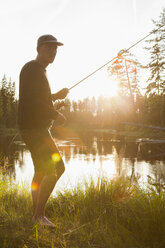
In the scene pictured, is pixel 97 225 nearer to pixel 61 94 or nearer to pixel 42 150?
pixel 42 150

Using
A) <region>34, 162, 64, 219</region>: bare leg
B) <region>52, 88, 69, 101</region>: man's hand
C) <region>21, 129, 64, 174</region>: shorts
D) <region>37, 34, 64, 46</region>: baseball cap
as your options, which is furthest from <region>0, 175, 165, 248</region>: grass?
<region>37, 34, 64, 46</region>: baseball cap

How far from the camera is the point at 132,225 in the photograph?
2797mm

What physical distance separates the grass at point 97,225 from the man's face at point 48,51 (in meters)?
2.04

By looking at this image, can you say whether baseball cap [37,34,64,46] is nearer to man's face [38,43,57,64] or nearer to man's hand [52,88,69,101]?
man's face [38,43,57,64]

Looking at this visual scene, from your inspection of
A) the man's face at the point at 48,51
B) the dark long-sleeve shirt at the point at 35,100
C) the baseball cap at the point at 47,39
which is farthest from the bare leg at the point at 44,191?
the baseball cap at the point at 47,39

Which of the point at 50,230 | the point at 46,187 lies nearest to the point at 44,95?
the point at 46,187

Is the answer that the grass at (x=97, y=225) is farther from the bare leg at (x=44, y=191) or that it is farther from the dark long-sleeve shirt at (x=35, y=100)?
the dark long-sleeve shirt at (x=35, y=100)

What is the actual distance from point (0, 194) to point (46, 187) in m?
1.41

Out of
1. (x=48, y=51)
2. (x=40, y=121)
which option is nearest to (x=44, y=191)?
(x=40, y=121)

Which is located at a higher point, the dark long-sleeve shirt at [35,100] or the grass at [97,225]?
the dark long-sleeve shirt at [35,100]

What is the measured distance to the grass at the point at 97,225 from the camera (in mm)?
2564

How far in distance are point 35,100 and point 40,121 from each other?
0.26m

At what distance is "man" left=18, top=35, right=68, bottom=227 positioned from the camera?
3016 millimetres

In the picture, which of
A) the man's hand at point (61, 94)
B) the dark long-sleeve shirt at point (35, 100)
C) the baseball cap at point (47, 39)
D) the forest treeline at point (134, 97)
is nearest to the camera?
the dark long-sleeve shirt at point (35, 100)
